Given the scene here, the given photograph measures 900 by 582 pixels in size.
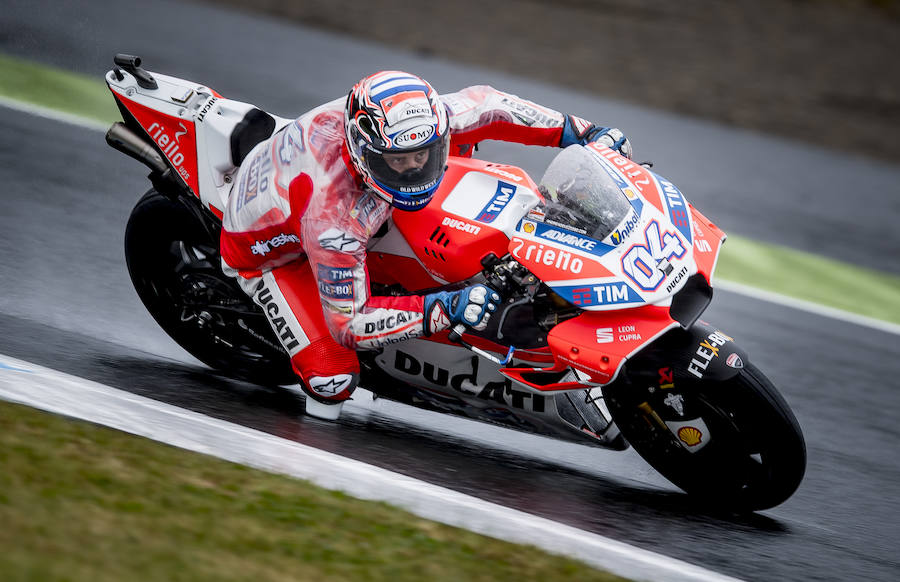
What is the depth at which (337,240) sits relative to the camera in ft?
13.3

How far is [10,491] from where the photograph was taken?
10.3ft

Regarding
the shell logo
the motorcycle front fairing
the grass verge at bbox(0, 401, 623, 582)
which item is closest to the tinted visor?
the motorcycle front fairing

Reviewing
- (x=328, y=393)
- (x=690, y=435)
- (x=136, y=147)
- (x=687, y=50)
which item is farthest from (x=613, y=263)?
(x=687, y=50)

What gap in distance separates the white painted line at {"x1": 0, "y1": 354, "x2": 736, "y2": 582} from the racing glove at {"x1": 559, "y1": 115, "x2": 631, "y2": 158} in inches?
66.6

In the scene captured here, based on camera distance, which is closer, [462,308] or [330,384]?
[462,308]

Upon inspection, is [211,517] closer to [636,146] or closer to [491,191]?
[491,191]

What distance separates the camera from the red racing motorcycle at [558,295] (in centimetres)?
378

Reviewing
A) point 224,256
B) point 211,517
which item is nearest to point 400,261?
point 224,256

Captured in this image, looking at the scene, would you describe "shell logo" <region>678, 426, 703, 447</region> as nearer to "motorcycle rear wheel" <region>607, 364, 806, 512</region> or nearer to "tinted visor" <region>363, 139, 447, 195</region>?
"motorcycle rear wheel" <region>607, 364, 806, 512</region>

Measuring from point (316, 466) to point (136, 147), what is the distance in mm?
1943

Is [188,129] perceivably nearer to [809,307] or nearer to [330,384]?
[330,384]

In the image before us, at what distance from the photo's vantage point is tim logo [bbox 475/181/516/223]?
4109mm

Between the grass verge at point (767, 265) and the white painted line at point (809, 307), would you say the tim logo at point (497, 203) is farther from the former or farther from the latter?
the grass verge at point (767, 265)

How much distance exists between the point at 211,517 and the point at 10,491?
24.5 inches
